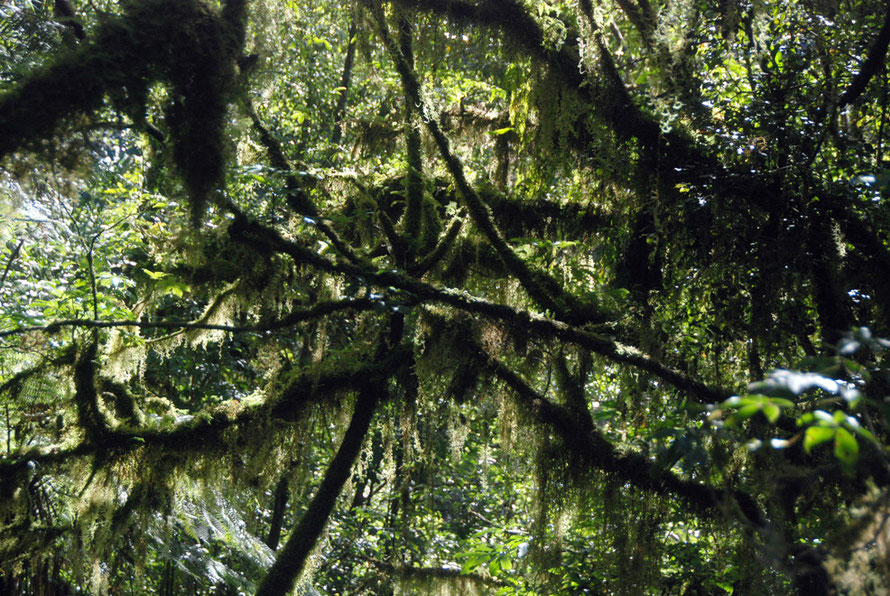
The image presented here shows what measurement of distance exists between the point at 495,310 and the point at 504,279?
88 cm

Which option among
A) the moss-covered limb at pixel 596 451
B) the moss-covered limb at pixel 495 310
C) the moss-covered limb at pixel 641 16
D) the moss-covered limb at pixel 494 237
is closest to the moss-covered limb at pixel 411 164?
the moss-covered limb at pixel 494 237

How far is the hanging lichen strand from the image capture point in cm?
242

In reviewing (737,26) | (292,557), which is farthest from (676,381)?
(292,557)

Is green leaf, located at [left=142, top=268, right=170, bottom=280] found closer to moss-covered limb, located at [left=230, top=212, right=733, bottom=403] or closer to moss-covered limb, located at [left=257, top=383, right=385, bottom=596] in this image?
moss-covered limb, located at [left=230, top=212, right=733, bottom=403]

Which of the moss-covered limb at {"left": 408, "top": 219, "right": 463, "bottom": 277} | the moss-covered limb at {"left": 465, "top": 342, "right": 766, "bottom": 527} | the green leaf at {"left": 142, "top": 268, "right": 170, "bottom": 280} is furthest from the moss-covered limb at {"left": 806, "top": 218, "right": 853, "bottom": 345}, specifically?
the green leaf at {"left": 142, "top": 268, "right": 170, "bottom": 280}

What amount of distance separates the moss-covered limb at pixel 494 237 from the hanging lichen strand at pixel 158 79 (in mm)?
1409

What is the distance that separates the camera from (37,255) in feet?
18.1

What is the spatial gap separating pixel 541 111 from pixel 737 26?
1.28 m

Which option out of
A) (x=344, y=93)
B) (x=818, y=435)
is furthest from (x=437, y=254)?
(x=344, y=93)

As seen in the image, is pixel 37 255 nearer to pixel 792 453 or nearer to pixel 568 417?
pixel 568 417

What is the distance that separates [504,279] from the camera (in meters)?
4.65

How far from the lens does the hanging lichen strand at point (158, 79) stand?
2.42 meters

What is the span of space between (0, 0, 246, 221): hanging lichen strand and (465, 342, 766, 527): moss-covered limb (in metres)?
1.93

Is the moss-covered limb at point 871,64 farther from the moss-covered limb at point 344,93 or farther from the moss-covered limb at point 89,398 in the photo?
the moss-covered limb at point 344,93
